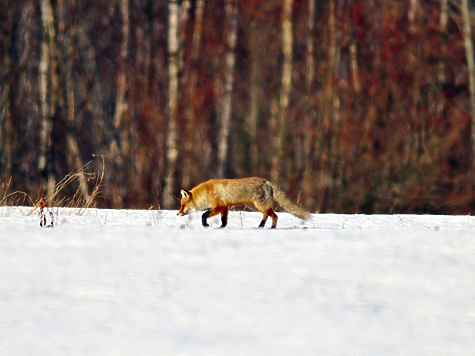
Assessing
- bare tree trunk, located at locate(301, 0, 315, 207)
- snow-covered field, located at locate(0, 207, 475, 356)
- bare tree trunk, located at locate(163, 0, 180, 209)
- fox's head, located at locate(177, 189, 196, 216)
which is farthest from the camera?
bare tree trunk, located at locate(163, 0, 180, 209)

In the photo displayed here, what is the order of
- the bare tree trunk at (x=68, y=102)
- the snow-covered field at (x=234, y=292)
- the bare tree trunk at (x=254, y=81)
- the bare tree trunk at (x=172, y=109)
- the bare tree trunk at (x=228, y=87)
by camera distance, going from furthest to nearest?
the bare tree trunk at (x=68, y=102) → the bare tree trunk at (x=228, y=87) → the bare tree trunk at (x=254, y=81) → the bare tree trunk at (x=172, y=109) → the snow-covered field at (x=234, y=292)

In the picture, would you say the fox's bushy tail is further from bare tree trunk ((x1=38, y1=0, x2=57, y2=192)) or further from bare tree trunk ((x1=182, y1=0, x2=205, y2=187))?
bare tree trunk ((x1=38, y1=0, x2=57, y2=192))

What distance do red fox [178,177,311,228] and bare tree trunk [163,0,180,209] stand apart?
699 cm

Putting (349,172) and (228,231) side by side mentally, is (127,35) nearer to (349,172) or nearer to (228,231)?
(349,172)

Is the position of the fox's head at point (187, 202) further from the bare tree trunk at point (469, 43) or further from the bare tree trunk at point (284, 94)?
the bare tree trunk at point (469, 43)

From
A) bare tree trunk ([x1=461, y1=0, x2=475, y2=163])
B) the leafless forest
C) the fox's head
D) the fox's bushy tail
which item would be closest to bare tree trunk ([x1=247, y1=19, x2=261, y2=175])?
the leafless forest

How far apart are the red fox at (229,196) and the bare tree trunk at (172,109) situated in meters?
6.99

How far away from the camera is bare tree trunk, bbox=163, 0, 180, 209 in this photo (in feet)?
46.8

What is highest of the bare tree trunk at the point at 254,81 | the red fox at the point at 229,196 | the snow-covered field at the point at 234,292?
the bare tree trunk at the point at 254,81

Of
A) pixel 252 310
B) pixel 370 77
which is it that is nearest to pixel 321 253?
pixel 252 310

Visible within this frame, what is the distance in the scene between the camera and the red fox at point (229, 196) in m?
6.95

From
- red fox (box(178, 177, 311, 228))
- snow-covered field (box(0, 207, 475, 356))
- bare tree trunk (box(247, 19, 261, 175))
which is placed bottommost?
snow-covered field (box(0, 207, 475, 356))

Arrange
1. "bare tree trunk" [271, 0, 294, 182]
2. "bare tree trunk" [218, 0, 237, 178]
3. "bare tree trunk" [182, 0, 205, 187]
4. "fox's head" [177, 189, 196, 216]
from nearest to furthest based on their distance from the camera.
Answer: "fox's head" [177, 189, 196, 216]
"bare tree trunk" [271, 0, 294, 182]
"bare tree trunk" [182, 0, 205, 187]
"bare tree trunk" [218, 0, 237, 178]

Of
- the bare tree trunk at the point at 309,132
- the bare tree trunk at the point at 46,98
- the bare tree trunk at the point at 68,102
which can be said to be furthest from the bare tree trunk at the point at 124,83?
the bare tree trunk at the point at 309,132
